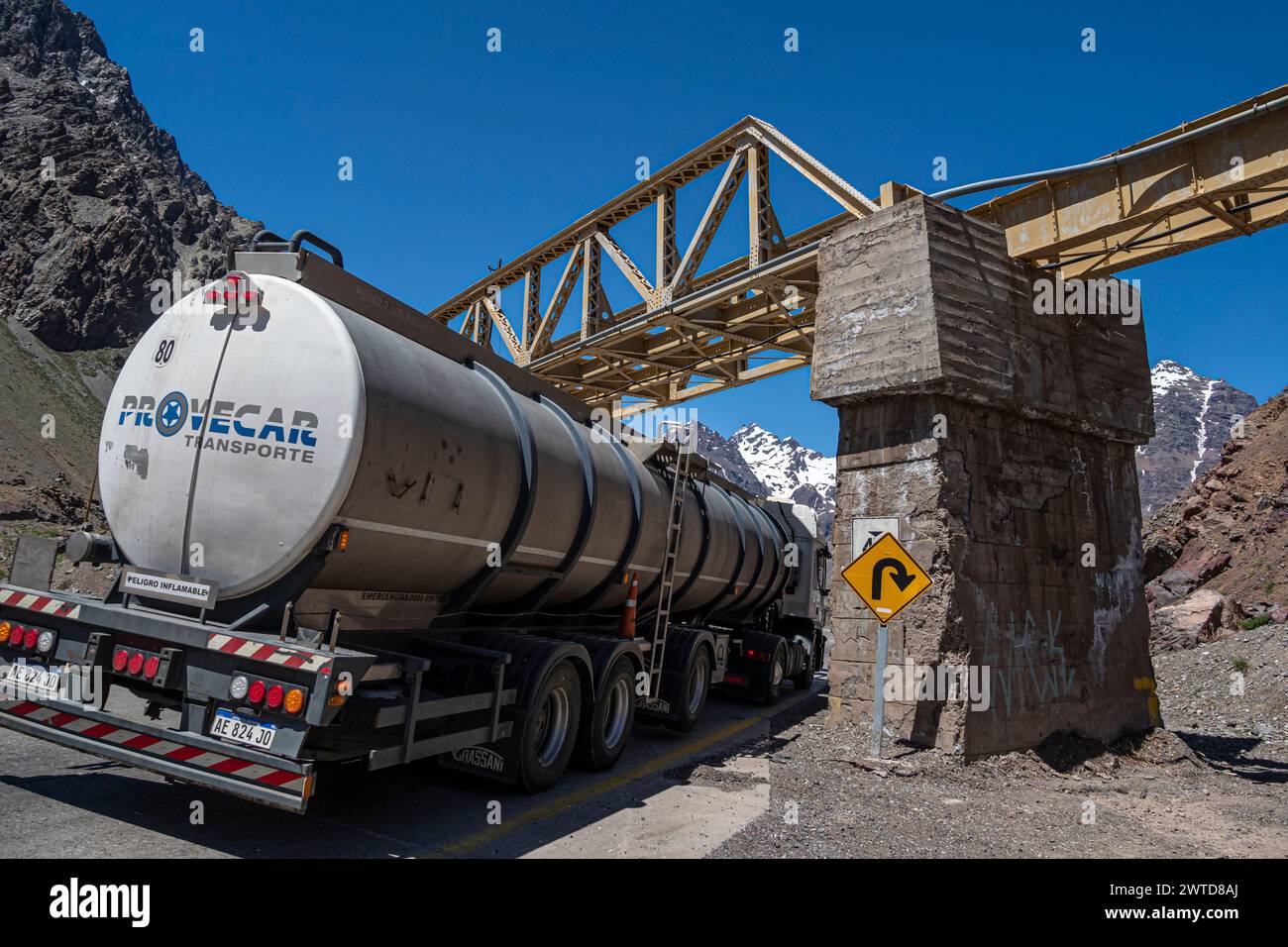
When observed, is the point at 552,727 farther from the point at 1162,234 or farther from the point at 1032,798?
the point at 1162,234

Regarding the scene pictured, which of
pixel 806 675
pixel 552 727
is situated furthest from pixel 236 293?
pixel 806 675

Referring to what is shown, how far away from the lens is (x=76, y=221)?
81.6 m

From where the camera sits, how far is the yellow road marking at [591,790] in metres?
5.34

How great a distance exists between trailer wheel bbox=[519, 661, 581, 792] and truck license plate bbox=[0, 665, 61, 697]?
123 inches

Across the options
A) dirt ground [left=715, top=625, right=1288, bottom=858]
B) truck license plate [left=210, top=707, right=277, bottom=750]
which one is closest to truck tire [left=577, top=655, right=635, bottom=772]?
dirt ground [left=715, top=625, right=1288, bottom=858]

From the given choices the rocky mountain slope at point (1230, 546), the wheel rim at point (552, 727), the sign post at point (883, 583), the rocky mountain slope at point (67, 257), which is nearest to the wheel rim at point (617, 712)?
the wheel rim at point (552, 727)

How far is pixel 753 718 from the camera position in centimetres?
1196

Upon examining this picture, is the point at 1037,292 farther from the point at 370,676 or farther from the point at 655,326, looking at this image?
the point at 370,676

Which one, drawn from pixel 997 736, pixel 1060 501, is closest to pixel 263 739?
pixel 997 736

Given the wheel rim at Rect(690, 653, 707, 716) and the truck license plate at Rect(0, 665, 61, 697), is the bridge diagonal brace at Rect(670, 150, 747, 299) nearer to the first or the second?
the wheel rim at Rect(690, 653, 707, 716)

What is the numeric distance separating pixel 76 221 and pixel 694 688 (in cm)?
9663

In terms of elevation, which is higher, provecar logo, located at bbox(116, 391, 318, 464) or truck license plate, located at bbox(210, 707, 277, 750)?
provecar logo, located at bbox(116, 391, 318, 464)
